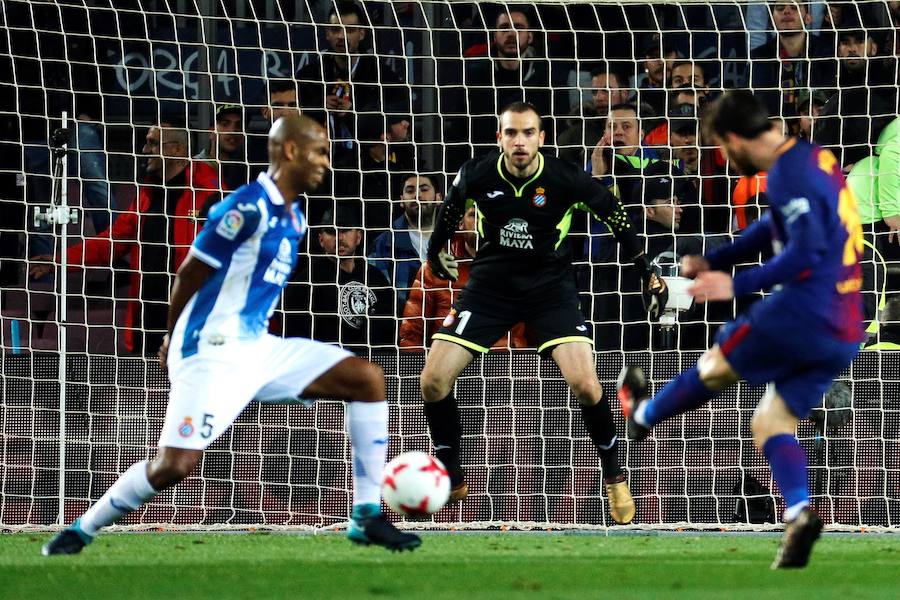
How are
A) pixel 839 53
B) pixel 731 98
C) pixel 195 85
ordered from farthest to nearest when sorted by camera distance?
pixel 195 85, pixel 839 53, pixel 731 98

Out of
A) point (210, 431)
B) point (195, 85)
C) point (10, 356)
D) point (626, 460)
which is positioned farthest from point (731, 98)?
point (195, 85)

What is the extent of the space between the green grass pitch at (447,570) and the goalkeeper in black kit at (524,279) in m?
0.63

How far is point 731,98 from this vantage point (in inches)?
223

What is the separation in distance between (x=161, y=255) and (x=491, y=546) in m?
3.56

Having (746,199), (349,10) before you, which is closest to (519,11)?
(349,10)

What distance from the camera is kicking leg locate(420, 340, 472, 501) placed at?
25.8 ft

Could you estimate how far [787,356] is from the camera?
5.65 meters

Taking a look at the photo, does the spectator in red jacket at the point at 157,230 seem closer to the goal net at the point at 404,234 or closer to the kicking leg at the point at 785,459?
the goal net at the point at 404,234

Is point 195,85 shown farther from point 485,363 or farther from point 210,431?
point 210,431

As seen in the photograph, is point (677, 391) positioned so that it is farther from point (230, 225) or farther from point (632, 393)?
point (230, 225)

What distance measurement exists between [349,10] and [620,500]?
15.9 ft

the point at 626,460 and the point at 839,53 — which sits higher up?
the point at 839,53

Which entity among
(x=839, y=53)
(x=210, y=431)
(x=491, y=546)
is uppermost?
(x=839, y=53)

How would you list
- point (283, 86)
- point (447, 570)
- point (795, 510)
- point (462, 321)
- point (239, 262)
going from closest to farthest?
point (795, 510)
point (447, 570)
point (239, 262)
point (462, 321)
point (283, 86)
